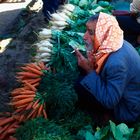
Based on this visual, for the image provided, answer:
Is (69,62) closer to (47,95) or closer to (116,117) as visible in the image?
(47,95)

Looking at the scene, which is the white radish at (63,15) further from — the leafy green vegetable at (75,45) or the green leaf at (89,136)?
the green leaf at (89,136)

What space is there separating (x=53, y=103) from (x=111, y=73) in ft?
2.44

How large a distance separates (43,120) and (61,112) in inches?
10.3

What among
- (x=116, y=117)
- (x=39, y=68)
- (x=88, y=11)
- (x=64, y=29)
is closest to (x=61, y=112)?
(x=116, y=117)

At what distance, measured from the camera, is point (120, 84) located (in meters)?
3.46

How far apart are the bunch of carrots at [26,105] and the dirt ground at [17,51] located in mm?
582

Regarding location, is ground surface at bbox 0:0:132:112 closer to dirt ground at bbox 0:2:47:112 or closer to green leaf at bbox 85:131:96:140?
dirt ground at bbox 0:2:47:112

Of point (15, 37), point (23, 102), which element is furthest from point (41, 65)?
point (15, 37)

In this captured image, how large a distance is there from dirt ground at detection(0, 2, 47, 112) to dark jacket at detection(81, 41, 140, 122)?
1583 mm

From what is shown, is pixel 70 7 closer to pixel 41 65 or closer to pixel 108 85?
pixel 41 65

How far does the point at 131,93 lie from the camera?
370cm

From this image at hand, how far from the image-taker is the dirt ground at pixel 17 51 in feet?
18.3

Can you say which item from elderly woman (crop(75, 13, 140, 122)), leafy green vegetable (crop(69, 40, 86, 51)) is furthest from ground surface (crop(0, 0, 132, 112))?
elderly woman (crop(75, 13, 140, 122))

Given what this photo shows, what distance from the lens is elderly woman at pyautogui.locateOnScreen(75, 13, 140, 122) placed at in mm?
3465
